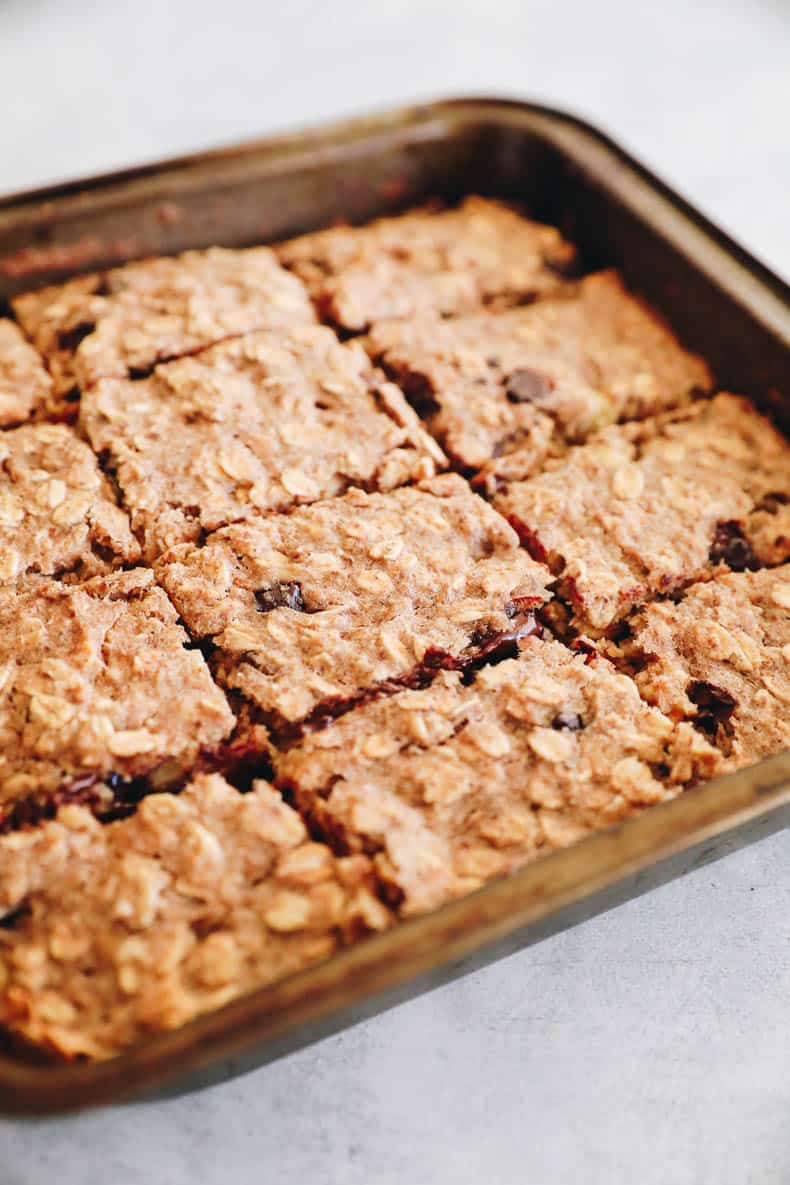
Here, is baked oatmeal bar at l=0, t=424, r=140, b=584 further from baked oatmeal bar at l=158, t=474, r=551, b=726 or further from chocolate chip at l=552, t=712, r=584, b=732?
chocolate chip at l=552, t=712, r=584, b=732

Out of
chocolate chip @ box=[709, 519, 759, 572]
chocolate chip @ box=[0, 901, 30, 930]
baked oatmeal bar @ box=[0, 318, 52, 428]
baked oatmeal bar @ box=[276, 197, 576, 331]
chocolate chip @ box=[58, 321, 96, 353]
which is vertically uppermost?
chocolate chip @ box=[709, 519, 759, 572]

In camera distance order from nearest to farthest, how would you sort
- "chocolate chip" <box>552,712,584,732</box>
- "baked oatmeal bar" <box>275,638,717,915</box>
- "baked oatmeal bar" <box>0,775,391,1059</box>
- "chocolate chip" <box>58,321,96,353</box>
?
1. "baked oatmeal bar" <box>0,775,391,1059</box>
2. "baked oatmeal bar" <box>275,638,717,915</box>
3. "chocolate chip" <box>552,712,584,732</box>
4. "chocolate chip" <box>58,321,96,353</box>

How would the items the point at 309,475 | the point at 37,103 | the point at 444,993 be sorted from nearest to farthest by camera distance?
the point at 444,993
the point at 309,475
the point at 37,103

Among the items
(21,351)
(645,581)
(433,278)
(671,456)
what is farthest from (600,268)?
(21,351)

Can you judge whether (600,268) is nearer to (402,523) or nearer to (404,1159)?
(402,523)

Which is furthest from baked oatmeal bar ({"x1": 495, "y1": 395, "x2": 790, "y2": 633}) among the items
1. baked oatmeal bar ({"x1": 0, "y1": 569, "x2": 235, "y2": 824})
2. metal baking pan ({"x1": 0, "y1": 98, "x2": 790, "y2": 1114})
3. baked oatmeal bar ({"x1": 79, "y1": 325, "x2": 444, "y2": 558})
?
baked oatmeal bar ({"x1": 0, "y1": 569, "x2": 235, "y2": 824})

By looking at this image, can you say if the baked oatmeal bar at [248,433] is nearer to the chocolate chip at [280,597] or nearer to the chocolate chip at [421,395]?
the chocolate chip at [421,395]

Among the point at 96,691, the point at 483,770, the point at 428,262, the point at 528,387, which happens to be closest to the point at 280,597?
the point at 96,691

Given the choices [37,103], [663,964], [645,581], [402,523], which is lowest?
[37,103]
